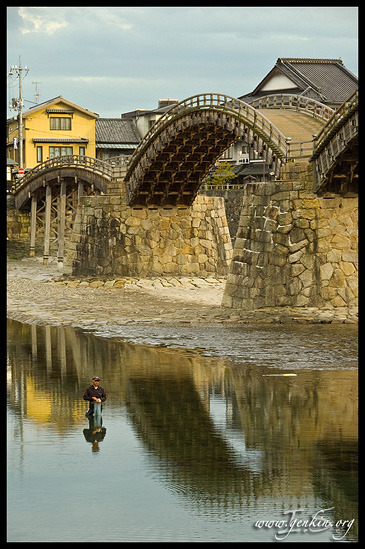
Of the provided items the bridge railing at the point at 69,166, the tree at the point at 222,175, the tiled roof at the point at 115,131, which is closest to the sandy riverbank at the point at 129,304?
the bridge railing at the point at 69,166

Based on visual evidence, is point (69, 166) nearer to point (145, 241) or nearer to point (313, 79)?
point (145, 241)

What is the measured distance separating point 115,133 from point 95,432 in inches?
2432

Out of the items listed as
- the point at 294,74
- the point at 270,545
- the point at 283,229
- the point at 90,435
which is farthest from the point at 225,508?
the point at 294,74

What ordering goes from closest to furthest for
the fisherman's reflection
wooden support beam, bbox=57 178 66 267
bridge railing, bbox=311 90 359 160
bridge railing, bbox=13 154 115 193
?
the fisherman's reflection < bridge railing, bbox=311 90 359 160 < bridge railing, bbox=13 154 115 193 < wooden support beam, bbox=57 178 66 267

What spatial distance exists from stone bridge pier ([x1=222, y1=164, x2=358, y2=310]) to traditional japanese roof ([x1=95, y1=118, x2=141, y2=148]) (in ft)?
149

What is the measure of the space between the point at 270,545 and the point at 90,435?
229 inches

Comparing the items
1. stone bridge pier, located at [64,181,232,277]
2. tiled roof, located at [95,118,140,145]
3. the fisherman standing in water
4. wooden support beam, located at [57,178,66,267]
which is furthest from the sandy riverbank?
tiled roof, located at [95,118,140,145]

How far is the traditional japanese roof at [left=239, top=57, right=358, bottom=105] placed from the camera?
64750mm

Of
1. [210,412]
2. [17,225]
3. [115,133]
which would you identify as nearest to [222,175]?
[115,133]

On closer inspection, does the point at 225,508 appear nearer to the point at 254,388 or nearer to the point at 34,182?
the point at 254,388

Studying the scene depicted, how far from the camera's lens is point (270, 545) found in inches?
443

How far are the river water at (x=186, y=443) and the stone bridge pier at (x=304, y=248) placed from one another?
4.40 meters

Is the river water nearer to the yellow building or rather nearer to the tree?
the tree

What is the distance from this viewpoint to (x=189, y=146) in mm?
41969
